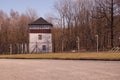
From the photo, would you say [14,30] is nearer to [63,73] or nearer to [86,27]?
[86,27]

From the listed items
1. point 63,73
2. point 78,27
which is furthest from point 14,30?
point 63,73

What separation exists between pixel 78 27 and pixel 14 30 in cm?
2191

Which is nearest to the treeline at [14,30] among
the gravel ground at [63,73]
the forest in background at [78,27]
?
the forest in background at [78,27]

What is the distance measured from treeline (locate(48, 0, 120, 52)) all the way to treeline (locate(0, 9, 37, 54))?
29.0 ft

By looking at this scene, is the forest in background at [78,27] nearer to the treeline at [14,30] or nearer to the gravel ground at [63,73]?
the treeline at [14,30]

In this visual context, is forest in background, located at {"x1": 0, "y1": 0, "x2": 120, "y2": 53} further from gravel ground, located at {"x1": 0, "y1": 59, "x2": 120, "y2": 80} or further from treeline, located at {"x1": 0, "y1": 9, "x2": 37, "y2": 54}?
gravel ground, located at {"x1": 0, "y1": 59, "x2": 120, "y2": 80}

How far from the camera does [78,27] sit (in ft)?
282

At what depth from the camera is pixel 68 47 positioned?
80.9 metres

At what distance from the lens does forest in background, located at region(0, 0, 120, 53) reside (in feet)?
228

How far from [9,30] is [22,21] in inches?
193

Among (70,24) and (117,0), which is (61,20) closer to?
(70,24)

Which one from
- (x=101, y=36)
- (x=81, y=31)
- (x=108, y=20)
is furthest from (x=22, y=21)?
(x=108, y=20)

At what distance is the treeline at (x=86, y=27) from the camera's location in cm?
6950

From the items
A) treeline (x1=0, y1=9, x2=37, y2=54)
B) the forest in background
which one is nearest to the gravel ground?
the forest in background
